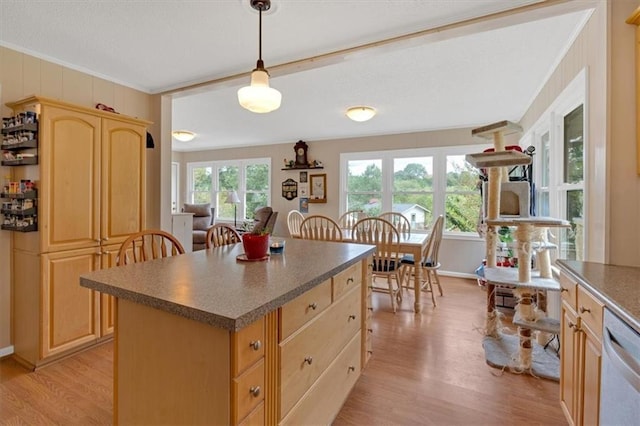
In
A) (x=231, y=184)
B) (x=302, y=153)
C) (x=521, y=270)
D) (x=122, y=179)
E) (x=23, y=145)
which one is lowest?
(x=521, y=270)

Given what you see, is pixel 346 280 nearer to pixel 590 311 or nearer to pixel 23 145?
pixel 590 311

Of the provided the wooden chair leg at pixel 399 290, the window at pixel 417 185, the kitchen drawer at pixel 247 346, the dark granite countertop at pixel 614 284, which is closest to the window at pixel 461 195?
the window at pixel 417 185

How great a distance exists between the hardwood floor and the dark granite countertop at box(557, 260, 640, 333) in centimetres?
88

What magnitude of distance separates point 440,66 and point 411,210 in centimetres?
284

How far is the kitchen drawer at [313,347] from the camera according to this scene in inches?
46.5

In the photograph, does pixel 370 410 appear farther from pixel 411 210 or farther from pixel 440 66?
pixel 411 210

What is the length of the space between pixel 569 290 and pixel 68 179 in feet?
10.4

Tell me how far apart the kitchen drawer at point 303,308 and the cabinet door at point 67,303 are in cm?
197

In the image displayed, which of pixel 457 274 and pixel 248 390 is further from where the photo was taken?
pixel 457 274

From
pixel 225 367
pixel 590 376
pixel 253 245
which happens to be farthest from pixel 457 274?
pixel 225 367

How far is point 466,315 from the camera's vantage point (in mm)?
3262

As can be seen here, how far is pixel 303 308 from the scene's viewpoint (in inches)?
50.7

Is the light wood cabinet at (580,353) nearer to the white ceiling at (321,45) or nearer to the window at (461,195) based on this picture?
the white ceiling at (321,45)

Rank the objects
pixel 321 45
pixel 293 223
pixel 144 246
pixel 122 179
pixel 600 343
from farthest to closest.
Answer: pixel 293 223 < pixel 122 179 < pixel 321 45 < pixel 144 246 < pixel 600 343
